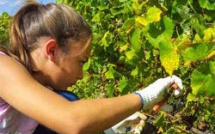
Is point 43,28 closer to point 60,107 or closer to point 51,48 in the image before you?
point 51,48

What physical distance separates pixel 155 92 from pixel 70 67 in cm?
29

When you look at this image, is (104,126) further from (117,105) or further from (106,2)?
(106,2)

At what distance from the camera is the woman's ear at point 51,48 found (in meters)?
1.82

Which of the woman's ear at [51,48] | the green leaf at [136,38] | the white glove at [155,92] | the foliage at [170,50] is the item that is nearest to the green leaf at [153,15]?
the foliage at [170,50]

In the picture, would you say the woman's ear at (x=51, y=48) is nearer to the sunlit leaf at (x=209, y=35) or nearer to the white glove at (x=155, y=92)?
the white glove at (x=155, y=92)

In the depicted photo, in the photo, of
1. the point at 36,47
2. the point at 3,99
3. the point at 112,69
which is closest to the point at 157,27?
the point at 36,47

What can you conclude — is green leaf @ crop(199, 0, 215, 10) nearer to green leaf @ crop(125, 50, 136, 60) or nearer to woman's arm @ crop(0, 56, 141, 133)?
green leaf @ crop(125, 50, 136, 60)

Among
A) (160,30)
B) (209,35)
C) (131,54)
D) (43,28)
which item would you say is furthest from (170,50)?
(131,54)

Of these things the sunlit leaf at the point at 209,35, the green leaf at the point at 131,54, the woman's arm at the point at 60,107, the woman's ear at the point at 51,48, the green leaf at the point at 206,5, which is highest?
the sunlit leaf at the point at 209,35

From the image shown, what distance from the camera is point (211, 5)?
2.09 metres

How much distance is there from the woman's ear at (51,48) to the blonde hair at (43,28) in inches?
0.9

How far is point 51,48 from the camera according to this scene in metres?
1.83

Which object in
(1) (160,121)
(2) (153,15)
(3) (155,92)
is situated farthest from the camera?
(1) (160,121)

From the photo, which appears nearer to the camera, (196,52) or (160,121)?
(196,52)
